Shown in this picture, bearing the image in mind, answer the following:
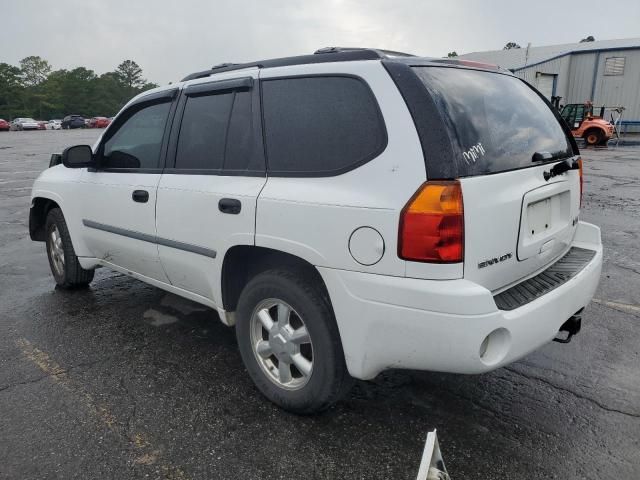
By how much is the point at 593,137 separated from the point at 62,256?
2326 centimetres

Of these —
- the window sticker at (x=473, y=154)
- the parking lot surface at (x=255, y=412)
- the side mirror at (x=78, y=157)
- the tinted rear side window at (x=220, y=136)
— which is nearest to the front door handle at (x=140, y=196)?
the tinted rear side window at (x=220, y=136)

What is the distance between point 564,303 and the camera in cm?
259

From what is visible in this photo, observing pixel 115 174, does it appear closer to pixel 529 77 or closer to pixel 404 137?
pixel 404 137

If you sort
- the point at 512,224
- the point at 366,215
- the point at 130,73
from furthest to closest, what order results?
the point at 130,73 < the point at 512,224 < the point at 366,215

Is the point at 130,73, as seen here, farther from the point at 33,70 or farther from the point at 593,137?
the point at 593,137

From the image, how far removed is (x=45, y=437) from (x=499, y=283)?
241cm

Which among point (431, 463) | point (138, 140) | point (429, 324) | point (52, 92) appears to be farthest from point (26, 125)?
point (431, 463)

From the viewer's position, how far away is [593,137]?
74.1 ft

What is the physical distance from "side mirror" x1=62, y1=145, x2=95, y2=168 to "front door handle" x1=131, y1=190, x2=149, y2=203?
708 mm

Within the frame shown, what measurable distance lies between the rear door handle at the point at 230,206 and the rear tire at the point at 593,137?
23.5 metres

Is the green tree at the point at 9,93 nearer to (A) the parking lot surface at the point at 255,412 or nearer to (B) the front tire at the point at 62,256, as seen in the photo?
(B) the front tire at the point at 62,256

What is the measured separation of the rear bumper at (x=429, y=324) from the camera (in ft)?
7.10

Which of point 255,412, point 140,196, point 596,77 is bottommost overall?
point 255,412

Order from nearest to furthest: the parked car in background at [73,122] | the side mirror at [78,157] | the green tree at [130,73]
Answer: the side mirror at [78,157] < the parked car in background at [73,122] < the green tree at [130,73]
